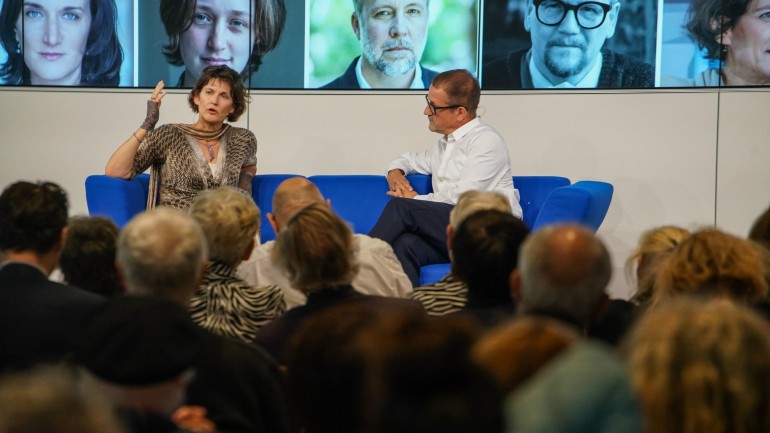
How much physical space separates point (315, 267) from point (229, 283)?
32 centimetres

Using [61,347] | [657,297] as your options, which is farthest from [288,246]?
[657,297]

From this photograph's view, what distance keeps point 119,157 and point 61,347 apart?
3076 mm

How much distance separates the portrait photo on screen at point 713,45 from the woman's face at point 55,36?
12.0ft

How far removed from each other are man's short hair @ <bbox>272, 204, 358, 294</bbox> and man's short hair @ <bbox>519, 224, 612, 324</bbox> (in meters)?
0.62

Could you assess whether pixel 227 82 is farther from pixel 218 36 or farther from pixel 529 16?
pixel 529 16

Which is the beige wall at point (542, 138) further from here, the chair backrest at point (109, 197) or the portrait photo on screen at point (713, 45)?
the chair backrest at point (109, 197)

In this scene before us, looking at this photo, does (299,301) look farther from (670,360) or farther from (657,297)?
(670,360)

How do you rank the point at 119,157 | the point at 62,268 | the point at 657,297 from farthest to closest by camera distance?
the point at 119,157 → the point at 62,268 → the point at 657,297

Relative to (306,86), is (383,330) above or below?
below

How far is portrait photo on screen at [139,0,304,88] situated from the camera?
261 inches

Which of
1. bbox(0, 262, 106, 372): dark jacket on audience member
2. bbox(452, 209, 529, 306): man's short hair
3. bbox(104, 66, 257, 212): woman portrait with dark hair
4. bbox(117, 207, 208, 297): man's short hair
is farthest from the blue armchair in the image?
bbox(117, 207, 208, 297): man's short hair

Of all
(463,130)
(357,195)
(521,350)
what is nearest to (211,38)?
(357,195)

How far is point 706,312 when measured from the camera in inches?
59.8

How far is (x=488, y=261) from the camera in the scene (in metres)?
2.74
